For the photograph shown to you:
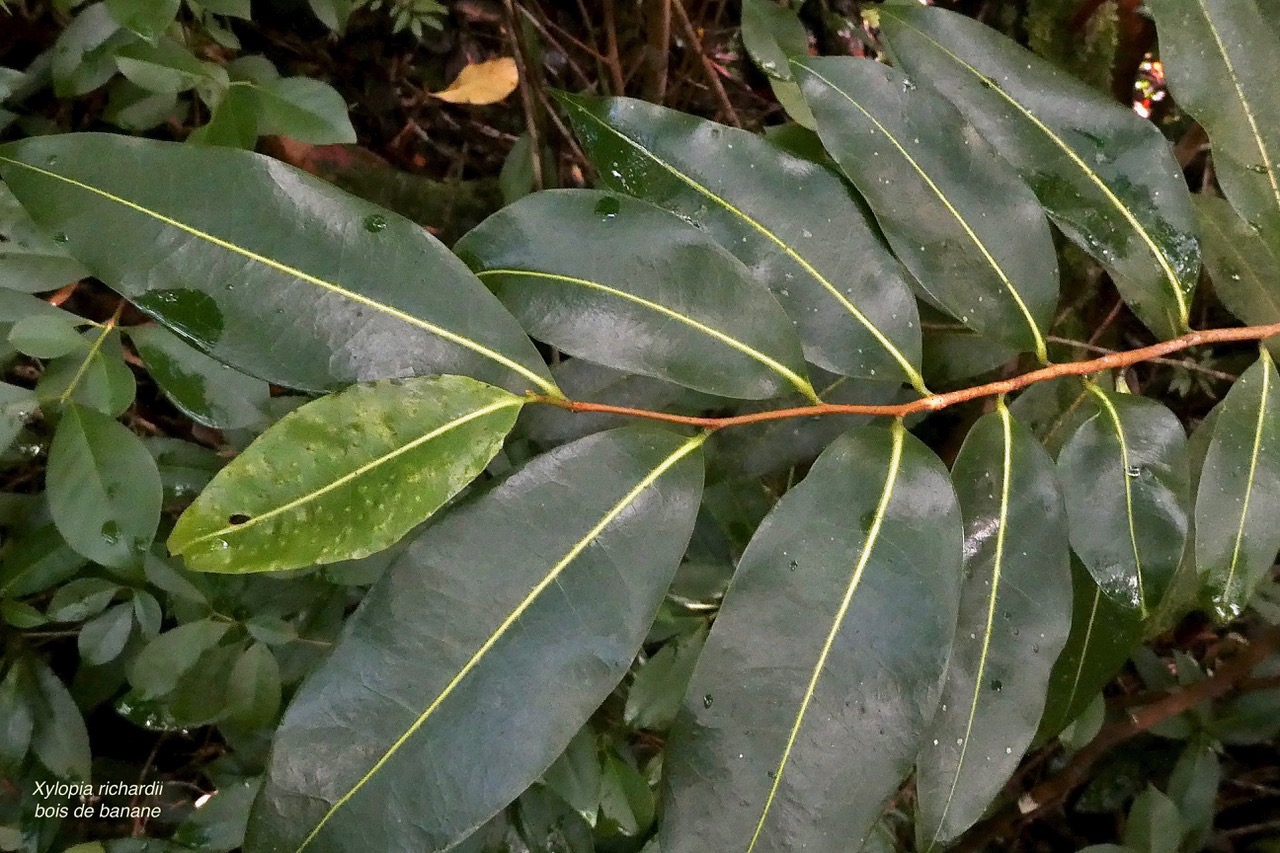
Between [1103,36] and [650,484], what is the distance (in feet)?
4.15

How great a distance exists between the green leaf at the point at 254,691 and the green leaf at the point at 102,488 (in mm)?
189

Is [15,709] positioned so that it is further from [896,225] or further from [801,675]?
[896,225]

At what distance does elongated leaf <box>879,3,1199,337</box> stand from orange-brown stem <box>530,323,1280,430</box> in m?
0.05

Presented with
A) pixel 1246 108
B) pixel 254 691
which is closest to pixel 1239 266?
pixel 1246 108

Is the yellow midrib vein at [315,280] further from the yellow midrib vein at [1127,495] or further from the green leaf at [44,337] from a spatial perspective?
the yellow midrib vein at [1127,495]

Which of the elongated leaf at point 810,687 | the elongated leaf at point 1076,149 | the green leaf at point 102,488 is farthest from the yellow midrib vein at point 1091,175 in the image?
the green leaf at point 102,488

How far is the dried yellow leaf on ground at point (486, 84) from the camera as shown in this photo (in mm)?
1364

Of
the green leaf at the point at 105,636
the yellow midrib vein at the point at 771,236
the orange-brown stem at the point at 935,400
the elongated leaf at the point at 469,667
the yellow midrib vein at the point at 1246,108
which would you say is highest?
the yellow midrib vein at the point at 1246,108

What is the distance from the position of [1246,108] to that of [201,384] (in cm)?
93

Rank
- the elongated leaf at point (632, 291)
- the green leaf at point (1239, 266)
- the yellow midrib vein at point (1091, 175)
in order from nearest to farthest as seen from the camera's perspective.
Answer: the elongated leaf at point (632, 291)
the yellow midrib vein at point (1091, 175)
the green leaf at point (1239, 266)

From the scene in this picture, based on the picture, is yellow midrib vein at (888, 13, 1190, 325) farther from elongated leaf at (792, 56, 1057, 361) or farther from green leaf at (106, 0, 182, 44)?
green leaf at (106, 0, 182, 44)

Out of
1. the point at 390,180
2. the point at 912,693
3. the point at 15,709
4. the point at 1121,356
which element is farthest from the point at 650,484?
the point at 390,180

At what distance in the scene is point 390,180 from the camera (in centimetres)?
134

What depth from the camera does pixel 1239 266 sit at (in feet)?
2.58
